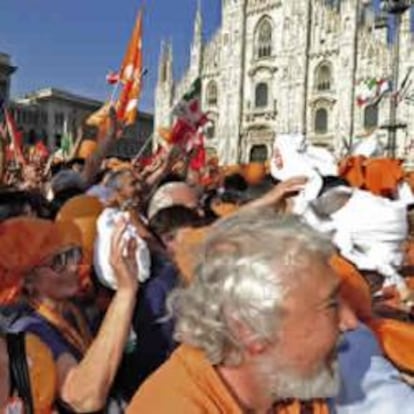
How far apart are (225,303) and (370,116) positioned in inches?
1318

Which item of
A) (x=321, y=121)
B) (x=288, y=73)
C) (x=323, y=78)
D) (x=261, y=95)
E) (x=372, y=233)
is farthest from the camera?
(x=261, y=95)

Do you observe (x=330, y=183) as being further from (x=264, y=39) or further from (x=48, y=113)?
(x=48, y=113)

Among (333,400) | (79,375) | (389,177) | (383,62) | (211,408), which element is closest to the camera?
(211,408)

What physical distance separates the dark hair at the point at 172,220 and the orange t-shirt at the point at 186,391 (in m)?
1.74

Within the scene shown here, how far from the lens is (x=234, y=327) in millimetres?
1392

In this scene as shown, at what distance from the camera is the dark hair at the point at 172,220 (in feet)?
10.4

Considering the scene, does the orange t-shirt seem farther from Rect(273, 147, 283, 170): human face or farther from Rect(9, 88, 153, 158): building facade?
Rect(9, 88, 153, 158): building facade

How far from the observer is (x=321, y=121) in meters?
36.1

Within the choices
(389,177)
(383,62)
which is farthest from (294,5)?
(389,177)

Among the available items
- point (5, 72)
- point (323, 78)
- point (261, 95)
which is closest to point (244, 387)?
point (323, 78)

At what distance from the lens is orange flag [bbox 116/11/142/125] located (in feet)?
24.3

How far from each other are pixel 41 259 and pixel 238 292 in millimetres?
1044

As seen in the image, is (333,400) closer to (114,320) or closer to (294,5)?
(114,320)

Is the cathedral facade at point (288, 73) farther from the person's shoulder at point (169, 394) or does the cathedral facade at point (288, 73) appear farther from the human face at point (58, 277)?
the person's shoulder at point (169, 394)
